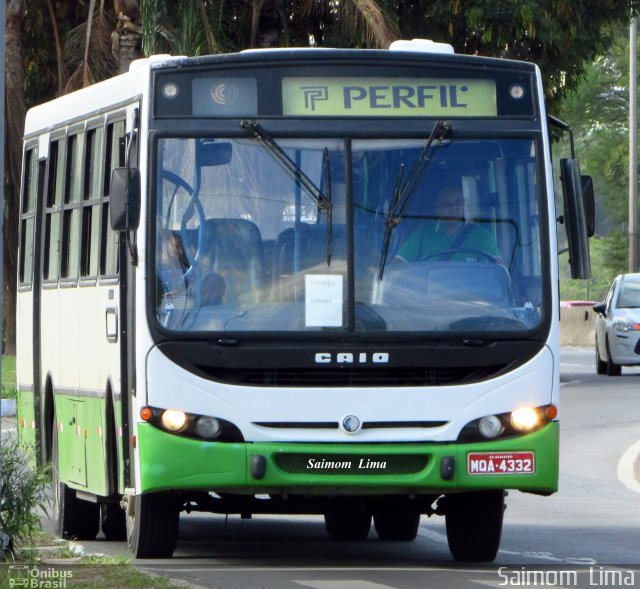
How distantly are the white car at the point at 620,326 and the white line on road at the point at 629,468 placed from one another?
32.5ft

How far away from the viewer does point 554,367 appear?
1009 cm

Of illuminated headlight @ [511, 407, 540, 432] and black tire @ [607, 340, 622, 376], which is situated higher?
black tire @ [607, 340, 622, 376]

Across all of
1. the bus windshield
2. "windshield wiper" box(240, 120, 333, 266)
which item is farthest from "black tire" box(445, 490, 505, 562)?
"windshield wiper" box(240, 120, 333, 266)

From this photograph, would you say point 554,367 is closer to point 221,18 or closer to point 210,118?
point 210,118

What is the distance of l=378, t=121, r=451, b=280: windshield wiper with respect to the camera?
33.0 ft

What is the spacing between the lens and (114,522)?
12492 mm

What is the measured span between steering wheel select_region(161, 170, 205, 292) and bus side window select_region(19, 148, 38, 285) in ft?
11.1

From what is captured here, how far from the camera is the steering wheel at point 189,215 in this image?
9992 mm

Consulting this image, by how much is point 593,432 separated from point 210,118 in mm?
12309

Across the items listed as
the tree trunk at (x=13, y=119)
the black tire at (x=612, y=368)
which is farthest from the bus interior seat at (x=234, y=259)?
the black tire at (x=612, y=368)

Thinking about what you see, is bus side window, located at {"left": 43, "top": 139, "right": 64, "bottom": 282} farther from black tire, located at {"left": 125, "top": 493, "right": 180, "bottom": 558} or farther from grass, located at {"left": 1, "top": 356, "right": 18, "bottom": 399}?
grass, located at {"left": 1, "top": 356, "right": 18, "bottom": 399}

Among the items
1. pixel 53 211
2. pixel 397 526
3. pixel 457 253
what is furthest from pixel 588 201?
pixel 53 211

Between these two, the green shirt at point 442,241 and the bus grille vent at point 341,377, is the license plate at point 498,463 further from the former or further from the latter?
the green shirt at point 442,241

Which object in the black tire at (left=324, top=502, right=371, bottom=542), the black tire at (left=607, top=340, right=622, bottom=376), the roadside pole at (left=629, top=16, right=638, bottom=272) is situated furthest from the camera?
the roadside pole at (left=629, top=16, right=638, bottom=272)
